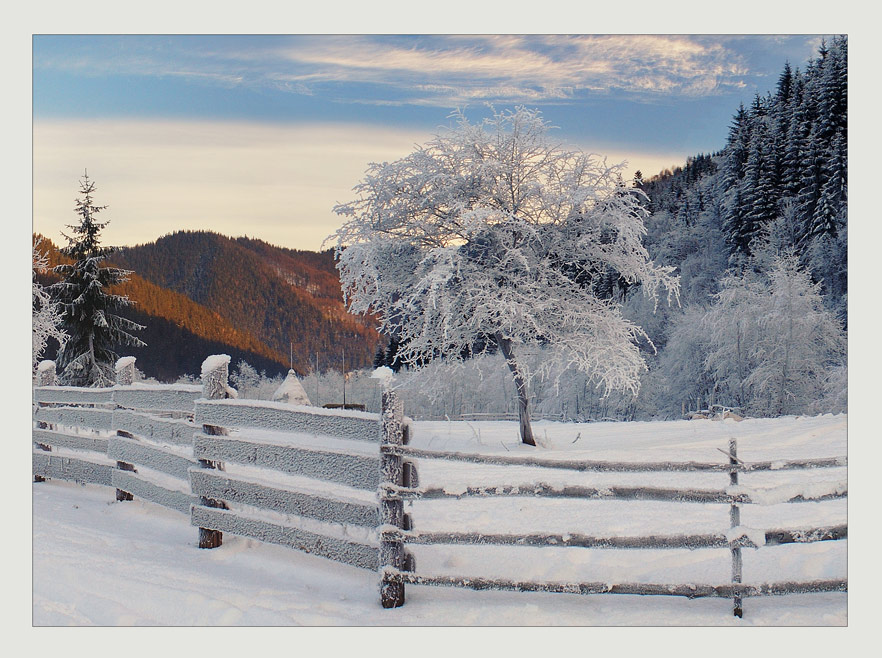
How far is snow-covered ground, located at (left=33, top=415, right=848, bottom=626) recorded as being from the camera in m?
4.09

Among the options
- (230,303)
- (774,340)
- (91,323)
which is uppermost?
(230,303)

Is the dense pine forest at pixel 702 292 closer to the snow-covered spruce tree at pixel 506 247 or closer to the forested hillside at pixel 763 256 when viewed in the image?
the forested hillside at pixel 763 256

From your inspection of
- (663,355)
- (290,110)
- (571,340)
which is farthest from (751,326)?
(290,110)

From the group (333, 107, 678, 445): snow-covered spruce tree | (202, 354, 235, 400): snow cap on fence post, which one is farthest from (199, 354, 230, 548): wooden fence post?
(333, 107, 678, 445): snow-covered spruce tree

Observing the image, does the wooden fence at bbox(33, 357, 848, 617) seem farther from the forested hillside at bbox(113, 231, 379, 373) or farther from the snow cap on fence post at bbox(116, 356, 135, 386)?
the forested hillside at bbox(113, 231, 379, 373)

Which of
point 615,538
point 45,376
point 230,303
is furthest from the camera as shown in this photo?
point 230,303

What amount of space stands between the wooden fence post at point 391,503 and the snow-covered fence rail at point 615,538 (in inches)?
0.5

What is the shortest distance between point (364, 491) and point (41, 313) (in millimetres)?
8497

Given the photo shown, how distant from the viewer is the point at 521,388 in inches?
533

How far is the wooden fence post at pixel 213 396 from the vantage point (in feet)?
17.8

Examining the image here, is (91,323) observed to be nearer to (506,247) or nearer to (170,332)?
(170,332)

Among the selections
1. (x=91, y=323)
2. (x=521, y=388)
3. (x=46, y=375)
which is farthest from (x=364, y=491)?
(x=91, y=323)

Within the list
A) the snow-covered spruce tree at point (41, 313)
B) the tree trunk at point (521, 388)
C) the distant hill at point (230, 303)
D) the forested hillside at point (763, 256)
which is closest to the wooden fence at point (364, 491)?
the snow-covered spruce tree at point (41, 313)

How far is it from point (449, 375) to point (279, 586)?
10.5 metres
